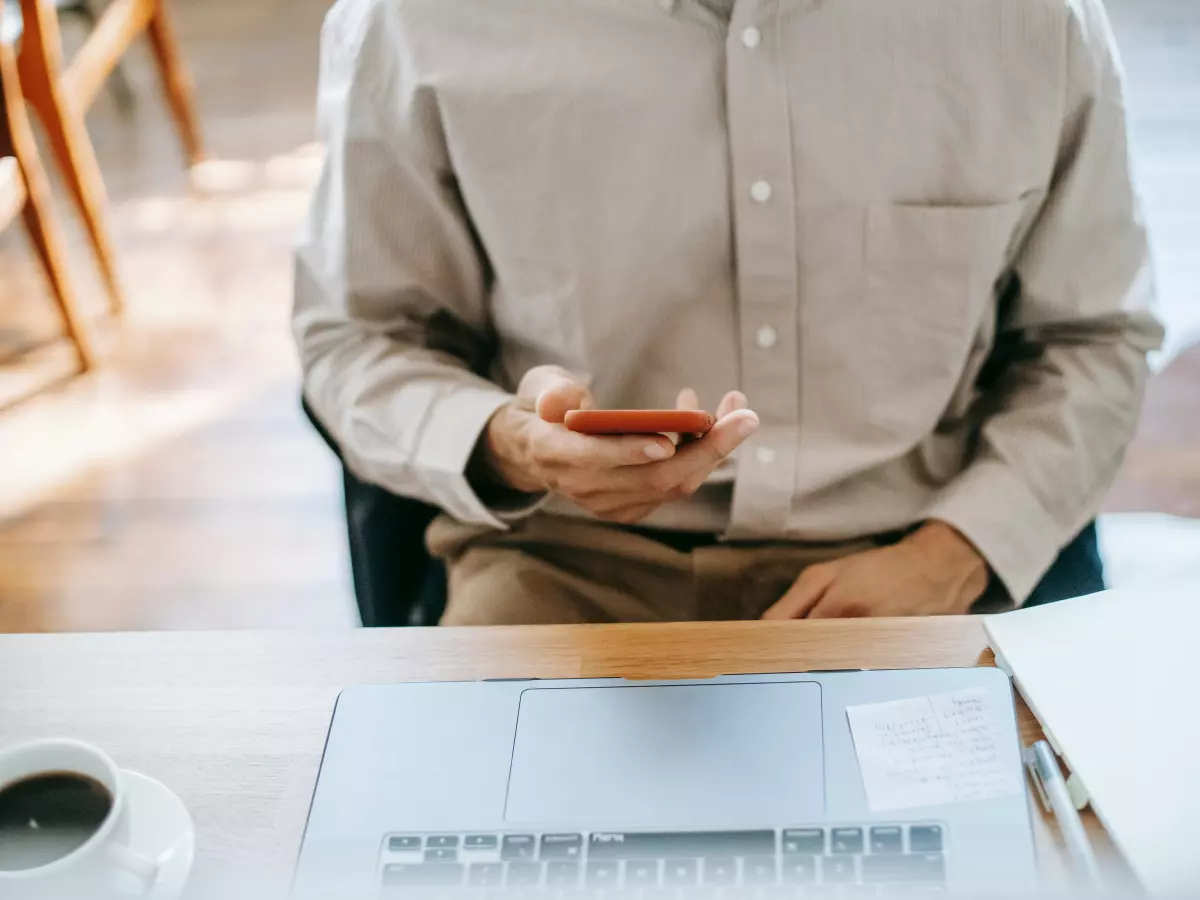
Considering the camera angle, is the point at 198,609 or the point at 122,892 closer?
the point at 122,892

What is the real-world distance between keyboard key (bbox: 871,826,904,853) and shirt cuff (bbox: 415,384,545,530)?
374 millimetres

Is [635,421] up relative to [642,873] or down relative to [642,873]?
up

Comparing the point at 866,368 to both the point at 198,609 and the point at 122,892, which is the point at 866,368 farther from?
the point at 198,609

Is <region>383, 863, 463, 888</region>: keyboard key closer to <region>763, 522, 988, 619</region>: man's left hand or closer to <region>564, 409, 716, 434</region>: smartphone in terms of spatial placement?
<region>564, 409, 716, 434</region>: smartphone

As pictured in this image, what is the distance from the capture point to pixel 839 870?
20.4 inches

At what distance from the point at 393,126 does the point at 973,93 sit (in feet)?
1.30

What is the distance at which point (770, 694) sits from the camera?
600 mm

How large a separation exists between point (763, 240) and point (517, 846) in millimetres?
443

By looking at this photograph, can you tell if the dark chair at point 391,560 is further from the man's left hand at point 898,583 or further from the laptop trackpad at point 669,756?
the laptop trackpad at point 669,756

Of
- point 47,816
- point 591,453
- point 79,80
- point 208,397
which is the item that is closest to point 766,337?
point 591,453

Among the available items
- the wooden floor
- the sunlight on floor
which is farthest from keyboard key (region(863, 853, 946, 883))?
the sunlight on floor

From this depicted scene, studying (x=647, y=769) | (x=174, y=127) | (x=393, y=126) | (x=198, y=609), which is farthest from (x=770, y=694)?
(x=174, y=127)

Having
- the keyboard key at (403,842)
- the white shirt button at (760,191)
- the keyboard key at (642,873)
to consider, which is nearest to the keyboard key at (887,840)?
the keyboard key at (642,873)

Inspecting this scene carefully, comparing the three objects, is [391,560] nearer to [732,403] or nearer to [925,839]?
[732,403]
